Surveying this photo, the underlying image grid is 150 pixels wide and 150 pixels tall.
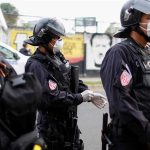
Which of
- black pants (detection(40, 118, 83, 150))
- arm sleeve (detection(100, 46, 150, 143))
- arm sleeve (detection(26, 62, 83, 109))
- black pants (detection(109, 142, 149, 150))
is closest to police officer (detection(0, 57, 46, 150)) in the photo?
arm sleeve (detection(100, 46, 150, 143))

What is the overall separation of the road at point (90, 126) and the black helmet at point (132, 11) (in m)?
3.90

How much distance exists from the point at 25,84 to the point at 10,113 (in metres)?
0.16

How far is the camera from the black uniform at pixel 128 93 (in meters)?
3.20

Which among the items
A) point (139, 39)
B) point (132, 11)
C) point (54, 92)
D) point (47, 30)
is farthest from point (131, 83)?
point (47, 30)

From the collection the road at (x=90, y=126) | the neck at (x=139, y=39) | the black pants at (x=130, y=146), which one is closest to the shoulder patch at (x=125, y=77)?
the neck at (x=139, y=39)

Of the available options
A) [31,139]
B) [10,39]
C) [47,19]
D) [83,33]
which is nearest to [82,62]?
[83,33]

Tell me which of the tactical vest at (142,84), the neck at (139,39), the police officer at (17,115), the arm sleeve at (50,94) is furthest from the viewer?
the arm sleeve at (50,94)

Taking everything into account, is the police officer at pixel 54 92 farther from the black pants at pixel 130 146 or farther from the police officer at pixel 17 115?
the police officer at pixel 17 115

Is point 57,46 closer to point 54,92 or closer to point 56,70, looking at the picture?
point 56,70

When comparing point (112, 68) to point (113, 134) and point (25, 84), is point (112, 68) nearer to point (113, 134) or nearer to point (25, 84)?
point (113, 134)

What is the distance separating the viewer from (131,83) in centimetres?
330

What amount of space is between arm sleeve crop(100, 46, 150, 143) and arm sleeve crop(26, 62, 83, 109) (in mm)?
760

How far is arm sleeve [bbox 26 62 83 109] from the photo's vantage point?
405 centimetres

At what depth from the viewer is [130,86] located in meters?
3.29
